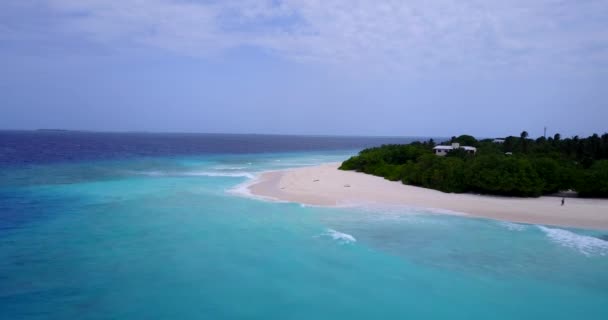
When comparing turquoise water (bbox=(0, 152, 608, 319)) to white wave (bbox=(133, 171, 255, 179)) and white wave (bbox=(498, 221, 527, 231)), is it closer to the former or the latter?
white wave (bbox=(498, 221, 527, 231))

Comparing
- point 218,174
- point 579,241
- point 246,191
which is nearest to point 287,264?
point 579,241

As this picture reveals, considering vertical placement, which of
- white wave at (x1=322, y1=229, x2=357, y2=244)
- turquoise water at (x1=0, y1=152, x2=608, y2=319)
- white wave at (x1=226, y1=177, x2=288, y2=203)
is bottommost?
turquoise water at (x1=0, y1=152, x2=608, y2=319)

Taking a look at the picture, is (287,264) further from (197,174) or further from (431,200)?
(197,174)

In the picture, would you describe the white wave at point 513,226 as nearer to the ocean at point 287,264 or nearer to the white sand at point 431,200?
the ocean at point 287,264

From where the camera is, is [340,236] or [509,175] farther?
[509,175]

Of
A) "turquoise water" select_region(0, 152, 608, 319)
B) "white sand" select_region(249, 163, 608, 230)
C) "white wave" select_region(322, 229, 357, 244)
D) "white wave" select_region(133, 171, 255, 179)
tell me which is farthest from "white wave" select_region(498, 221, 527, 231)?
"white wave" select_region(133, 171, 255, 179)

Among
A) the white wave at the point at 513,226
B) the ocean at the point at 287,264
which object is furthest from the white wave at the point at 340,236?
the white wave at the point at 513,226
